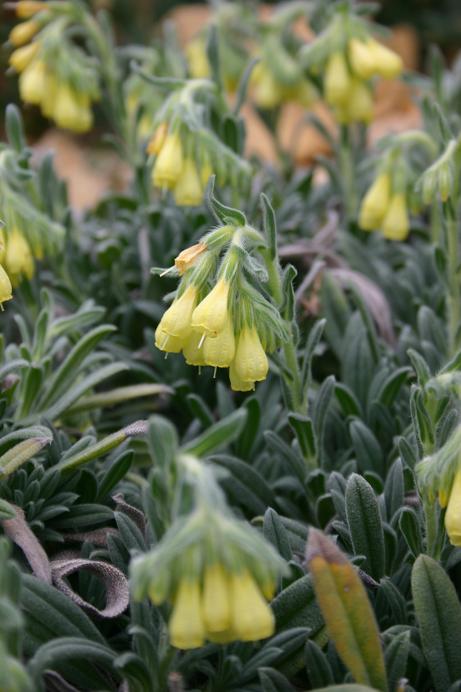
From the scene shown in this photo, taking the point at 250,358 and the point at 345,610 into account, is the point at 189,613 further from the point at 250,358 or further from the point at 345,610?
the point at 250,358

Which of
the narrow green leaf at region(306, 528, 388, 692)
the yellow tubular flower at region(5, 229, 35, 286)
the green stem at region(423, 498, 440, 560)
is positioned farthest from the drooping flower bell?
the yellow tubular flower at region(5, 229, 35, 286)

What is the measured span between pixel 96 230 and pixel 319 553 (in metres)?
2.28

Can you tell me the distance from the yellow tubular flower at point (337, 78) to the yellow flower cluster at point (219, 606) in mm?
2255

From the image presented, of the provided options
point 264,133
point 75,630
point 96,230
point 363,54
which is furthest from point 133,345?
point 264,133

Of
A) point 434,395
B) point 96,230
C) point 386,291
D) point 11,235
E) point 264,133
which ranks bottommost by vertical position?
point 264,133

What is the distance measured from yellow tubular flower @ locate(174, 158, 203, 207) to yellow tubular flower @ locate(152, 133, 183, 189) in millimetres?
24

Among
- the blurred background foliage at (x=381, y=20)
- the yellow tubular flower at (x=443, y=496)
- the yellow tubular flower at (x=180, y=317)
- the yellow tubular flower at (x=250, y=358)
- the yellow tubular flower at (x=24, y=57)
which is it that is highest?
the yellow tubular flower at (x=24, y=57)

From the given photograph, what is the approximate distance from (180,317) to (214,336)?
90mm

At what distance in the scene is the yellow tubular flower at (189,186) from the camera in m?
2.80

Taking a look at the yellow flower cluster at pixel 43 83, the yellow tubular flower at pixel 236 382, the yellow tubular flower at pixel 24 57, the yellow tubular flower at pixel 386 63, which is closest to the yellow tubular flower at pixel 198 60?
the yellow flower cluster at pixel 43 83

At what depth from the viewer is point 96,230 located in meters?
3.88

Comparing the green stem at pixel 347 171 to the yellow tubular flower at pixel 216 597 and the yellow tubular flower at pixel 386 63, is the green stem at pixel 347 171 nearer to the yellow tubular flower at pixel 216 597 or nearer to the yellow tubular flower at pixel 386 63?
the yellow tubular flower at pixel 386 63

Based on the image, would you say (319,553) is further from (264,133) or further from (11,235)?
(264,133)

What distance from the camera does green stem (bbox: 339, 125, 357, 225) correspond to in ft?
12.3
